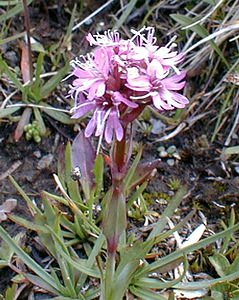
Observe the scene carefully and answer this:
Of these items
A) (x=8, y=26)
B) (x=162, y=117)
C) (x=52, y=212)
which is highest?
(x=8, y=26)

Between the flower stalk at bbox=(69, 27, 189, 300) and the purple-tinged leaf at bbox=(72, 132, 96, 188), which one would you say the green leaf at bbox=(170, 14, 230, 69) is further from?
the flower stalk at bbox=(69, 27, 189, 300)

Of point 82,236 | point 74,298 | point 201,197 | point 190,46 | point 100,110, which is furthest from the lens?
point 190,46

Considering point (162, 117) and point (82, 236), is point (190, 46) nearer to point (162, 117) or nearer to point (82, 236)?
point (162, 117)

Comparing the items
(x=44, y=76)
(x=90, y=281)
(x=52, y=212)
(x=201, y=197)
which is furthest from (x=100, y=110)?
(x=44, y=76)

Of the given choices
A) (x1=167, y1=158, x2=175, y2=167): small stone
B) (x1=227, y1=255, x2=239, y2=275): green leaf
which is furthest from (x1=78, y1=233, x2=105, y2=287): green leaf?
(x1=167, y1=158, x2=175, y2=167): small stone

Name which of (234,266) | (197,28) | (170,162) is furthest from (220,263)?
(197,28)

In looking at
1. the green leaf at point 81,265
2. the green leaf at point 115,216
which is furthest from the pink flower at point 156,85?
the green leaf at point 81,265
